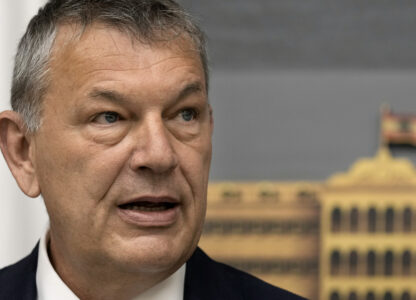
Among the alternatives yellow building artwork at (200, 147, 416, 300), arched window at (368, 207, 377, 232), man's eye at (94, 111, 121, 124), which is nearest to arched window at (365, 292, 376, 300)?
yellow building artwork at (200, 147, 416, 300)

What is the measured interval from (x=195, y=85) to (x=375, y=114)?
759mm

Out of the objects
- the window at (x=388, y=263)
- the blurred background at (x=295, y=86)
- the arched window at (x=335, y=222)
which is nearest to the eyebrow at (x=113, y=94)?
the blurred background at (x=295, y=86)

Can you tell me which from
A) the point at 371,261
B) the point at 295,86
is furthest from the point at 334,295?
the point at 295,86

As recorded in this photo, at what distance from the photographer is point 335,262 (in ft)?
5.29

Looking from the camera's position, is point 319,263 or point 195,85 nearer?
point 195,85

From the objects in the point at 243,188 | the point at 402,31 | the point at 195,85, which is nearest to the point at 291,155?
the point at 243,188

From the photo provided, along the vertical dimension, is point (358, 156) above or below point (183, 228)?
above

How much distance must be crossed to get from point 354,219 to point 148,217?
0.82m

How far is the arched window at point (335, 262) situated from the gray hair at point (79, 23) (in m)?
0.76

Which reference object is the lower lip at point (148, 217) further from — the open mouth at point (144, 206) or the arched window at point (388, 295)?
the arched window at point (388, 295)

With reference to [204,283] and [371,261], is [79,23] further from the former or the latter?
Answer: [371,261]

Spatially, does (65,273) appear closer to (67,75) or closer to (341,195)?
(67,75)

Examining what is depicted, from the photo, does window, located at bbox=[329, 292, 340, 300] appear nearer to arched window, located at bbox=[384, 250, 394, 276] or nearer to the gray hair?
arched window, located at bbox=[384, 250, 394, 276]

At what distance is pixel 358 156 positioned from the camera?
1.59 metres
